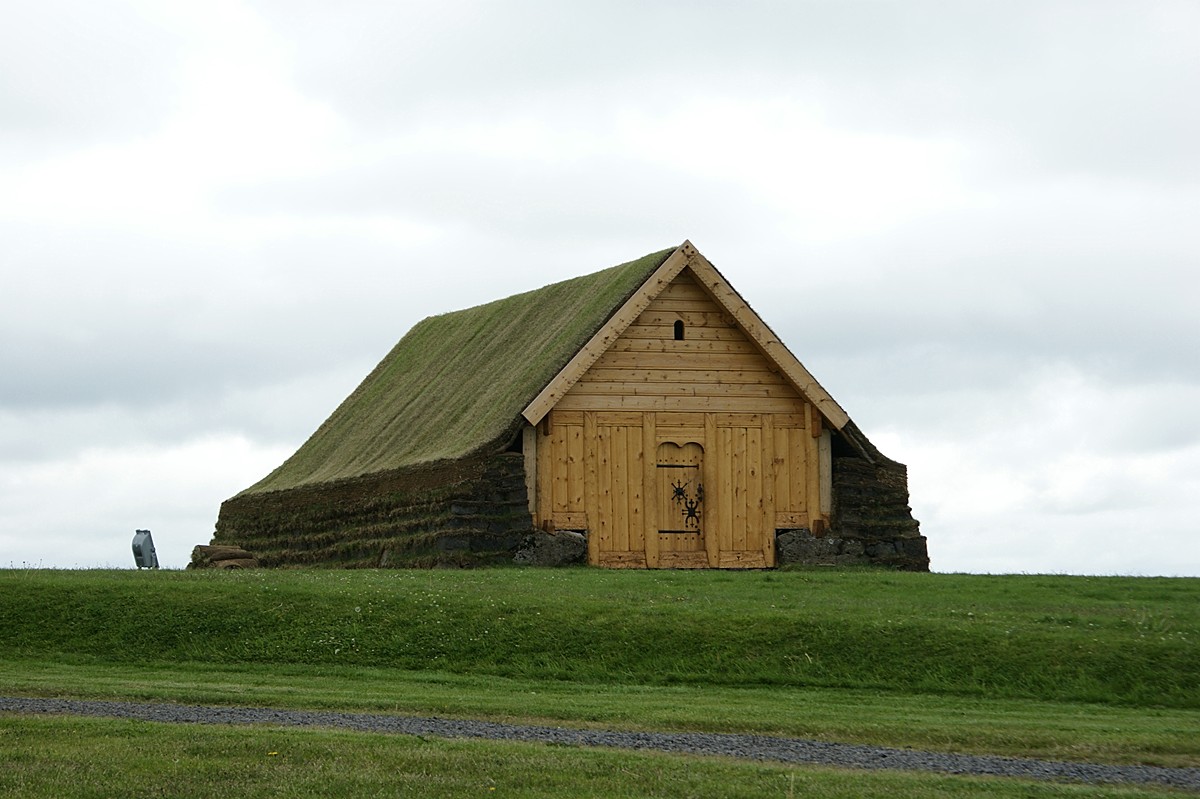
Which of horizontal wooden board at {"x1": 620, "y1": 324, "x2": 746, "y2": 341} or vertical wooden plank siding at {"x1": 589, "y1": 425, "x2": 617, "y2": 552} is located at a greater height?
horizontal wooden board at {"x1": 620, "y1": 324, "x2": 746, "y2": 341}

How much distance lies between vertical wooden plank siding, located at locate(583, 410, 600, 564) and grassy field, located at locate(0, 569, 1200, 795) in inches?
278

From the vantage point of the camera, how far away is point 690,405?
4103cm

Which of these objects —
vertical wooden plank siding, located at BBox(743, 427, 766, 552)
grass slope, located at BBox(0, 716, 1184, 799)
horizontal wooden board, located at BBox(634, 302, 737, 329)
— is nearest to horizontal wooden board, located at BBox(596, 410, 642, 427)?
horizontal wooden board, located at BBox(634, 302, 737, 329)

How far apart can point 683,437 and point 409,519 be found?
660 cm

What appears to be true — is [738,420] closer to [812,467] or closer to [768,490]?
[768,490]

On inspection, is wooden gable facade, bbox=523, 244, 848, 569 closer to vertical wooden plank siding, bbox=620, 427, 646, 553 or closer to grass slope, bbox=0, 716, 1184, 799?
vertical wooden plank siding, bbox=620, 427, 646, 553

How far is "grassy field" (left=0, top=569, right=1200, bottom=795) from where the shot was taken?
2139 cm

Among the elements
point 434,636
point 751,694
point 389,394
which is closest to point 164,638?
point 434,636

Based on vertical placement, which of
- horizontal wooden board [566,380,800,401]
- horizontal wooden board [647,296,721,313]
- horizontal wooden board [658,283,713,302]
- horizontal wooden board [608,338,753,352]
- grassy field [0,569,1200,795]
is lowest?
grassy field [0,569,1200,795]

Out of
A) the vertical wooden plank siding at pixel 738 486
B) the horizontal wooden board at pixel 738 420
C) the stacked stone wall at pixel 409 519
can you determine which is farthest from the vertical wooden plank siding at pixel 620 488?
the vertical wooden plank siding at pixel 738 486

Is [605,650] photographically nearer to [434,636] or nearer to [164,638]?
[434,636]

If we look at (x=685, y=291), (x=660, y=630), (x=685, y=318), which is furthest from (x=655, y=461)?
(x=660, y=630)

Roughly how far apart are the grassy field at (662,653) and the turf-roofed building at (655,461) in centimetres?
690

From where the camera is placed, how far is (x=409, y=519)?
1625 inches
